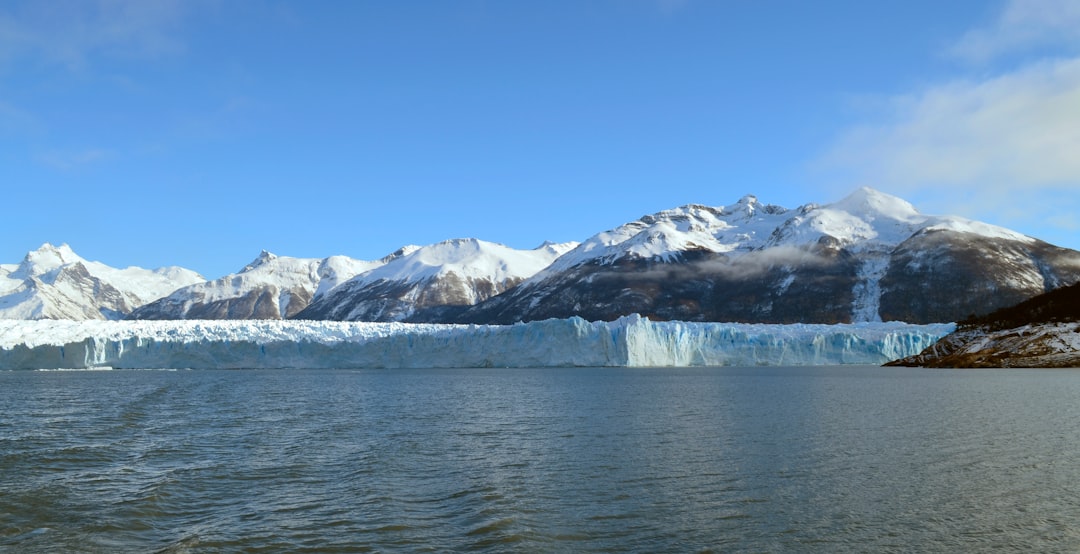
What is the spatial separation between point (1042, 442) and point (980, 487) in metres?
8.77

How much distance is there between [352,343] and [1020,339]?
67304 millimetres

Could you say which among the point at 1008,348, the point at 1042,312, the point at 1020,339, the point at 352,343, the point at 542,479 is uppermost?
the point at 1042,312

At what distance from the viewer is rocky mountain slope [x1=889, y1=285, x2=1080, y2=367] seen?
76.9 metres

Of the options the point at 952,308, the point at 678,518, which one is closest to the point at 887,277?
the point at 952,308

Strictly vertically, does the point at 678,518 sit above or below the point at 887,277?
below

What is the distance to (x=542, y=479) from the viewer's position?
62.3 feet

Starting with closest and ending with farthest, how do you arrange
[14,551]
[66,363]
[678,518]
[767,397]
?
[14,551]
[678,518]
[767,397]
[66,363]

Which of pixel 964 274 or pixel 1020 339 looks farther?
pixel 964 274

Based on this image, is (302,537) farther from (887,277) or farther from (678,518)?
(887,277)

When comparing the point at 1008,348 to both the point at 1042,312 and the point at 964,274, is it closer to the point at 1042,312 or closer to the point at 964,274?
the point at 1042,312

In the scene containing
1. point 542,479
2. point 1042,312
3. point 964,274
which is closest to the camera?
point 542,479

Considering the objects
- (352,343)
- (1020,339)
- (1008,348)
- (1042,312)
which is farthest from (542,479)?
(1042,312)

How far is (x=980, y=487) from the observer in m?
17.6

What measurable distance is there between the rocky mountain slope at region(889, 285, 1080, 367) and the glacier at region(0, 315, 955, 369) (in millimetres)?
13754
